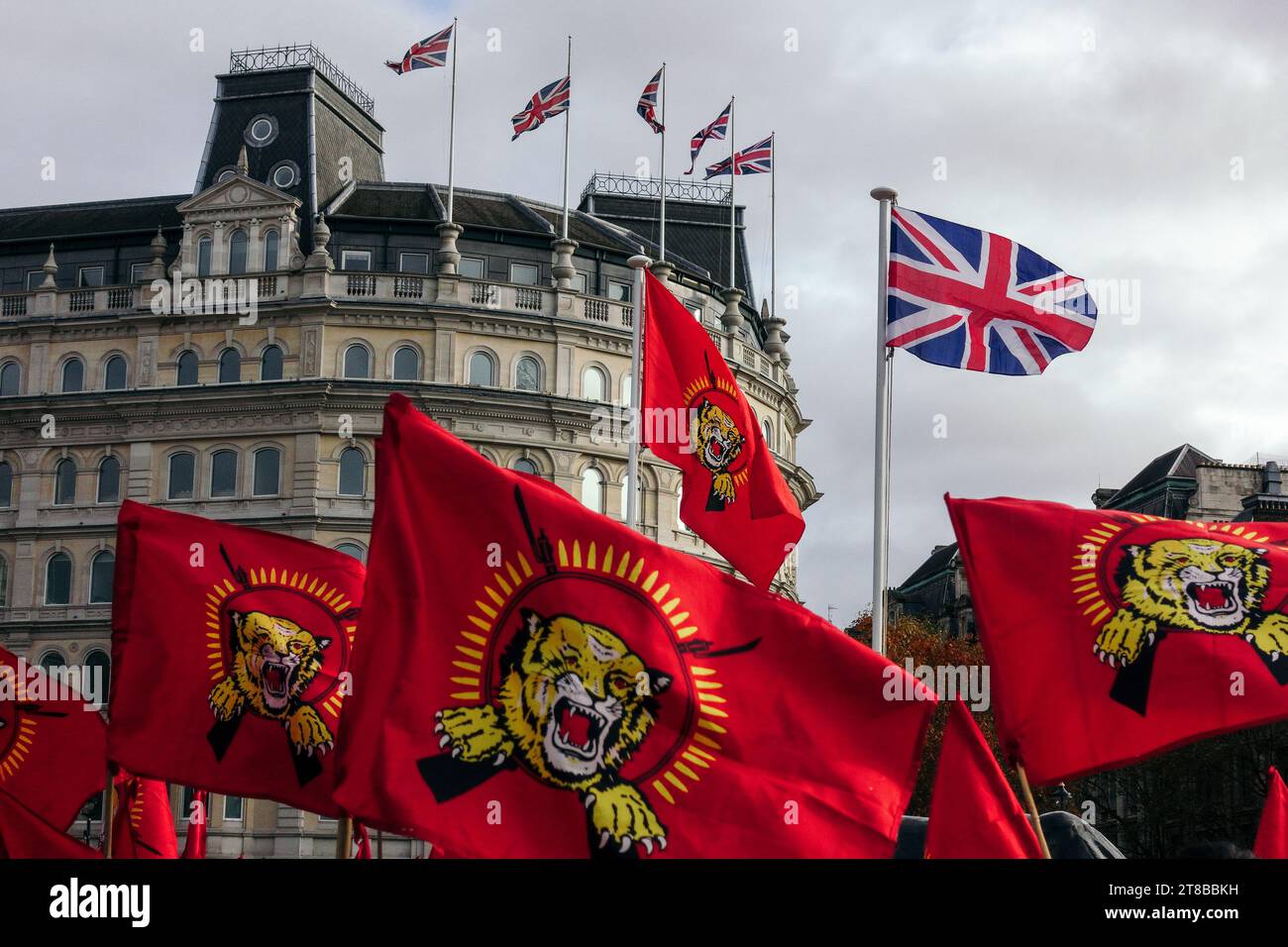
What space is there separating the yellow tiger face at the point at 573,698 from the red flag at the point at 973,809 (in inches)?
79.5

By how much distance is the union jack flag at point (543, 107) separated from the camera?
53.4 m

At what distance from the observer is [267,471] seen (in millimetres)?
59938

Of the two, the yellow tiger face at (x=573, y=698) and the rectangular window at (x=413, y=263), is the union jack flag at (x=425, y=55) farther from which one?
the yellow tiger face at (x=573, y=698)

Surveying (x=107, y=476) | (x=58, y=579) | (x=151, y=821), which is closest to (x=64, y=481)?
(x=107, y=476)

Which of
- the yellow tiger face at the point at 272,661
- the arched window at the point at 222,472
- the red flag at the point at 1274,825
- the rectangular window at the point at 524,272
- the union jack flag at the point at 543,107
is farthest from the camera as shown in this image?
the rectangular window at the point at 524,272

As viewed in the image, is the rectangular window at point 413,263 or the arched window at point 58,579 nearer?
the arched window at point 58,579

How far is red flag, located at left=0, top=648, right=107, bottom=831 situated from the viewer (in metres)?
19.3

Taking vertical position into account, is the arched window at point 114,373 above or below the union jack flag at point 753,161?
below

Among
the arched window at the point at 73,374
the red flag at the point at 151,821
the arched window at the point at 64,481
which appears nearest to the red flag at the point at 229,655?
the red flag at the point at 151,821

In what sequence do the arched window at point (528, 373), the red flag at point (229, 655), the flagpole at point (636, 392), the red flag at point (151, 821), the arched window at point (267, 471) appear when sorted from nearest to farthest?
the red flag at point (229, 655) → the flagpole at point (636, 392) → the red flag at point (151, 821) → the arched window at point (267, 471) → the arched window at point (528, 373)

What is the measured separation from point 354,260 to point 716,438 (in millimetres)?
44281

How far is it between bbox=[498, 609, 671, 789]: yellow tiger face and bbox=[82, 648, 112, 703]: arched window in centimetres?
4886

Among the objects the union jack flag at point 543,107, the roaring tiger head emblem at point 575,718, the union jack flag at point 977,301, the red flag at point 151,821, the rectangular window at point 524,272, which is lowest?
the red flag at point 151,821
